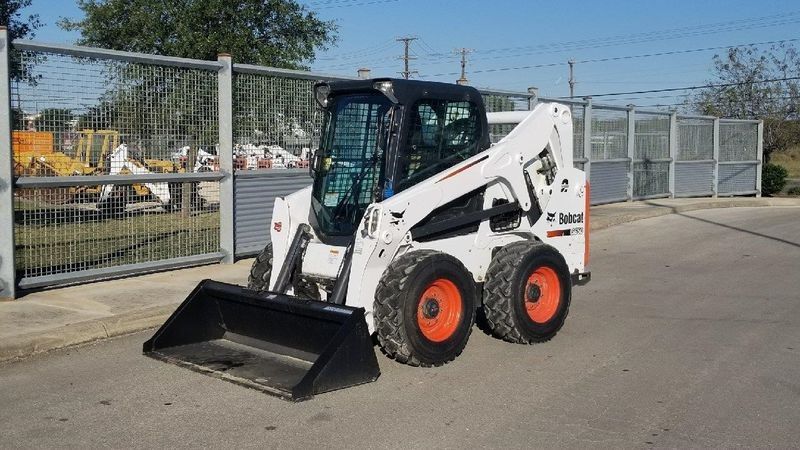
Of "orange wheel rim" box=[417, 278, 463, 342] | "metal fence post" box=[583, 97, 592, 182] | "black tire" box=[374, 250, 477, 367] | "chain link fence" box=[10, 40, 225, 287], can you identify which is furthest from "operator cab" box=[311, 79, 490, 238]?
"metal fence post" box=[583, 97, 592, 182]

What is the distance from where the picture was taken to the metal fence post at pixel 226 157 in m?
10.8

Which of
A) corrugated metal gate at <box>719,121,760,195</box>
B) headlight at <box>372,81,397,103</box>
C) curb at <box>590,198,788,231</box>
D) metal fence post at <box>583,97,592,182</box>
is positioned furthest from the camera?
corrugated metal gate at <box>719,121,760,195</box>

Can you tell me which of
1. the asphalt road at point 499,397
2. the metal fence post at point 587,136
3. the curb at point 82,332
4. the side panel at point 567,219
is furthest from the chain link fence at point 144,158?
the metal fence post at point 587,136

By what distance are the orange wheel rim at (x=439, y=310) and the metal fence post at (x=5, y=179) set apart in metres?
4.53

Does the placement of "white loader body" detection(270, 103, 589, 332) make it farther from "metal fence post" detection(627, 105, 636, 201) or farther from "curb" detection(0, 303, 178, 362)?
"metal fence post" detection(627, 105, 636, 201)

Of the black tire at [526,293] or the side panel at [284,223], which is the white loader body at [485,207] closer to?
the side panel at [284,223]

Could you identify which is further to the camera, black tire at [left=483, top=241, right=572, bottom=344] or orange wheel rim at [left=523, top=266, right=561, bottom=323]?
orange wheel rim at [left=523, top=266, right=561, bottom=323]

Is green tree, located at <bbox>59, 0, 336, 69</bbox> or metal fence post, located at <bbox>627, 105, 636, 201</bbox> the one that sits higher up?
green tree, located at <bbox>59, 0, 336, 69</bbox>

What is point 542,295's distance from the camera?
7824 mm

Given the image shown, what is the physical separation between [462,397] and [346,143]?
8.86 ft

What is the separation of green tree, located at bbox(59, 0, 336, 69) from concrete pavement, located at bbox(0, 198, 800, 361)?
33.5ft

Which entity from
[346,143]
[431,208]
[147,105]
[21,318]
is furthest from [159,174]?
[431,208]

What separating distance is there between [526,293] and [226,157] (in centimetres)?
495

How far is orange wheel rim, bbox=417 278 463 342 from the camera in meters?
6.66
